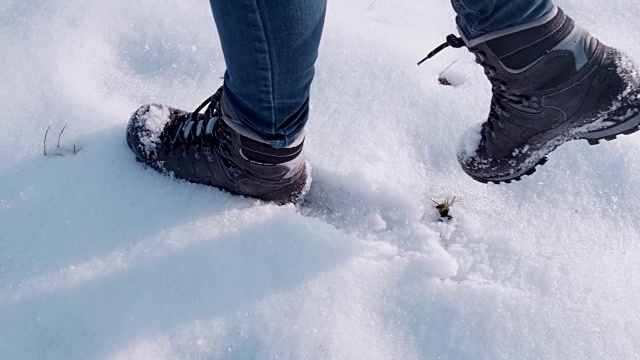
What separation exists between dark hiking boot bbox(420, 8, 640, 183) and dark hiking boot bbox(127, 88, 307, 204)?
1.43 feet

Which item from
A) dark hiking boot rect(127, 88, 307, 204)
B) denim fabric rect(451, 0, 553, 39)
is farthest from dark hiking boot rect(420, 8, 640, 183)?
dark hiking boot rect(127, 88, 307, 204)

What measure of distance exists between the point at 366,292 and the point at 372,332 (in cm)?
9

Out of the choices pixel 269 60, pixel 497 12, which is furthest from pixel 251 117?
pixel 497 12

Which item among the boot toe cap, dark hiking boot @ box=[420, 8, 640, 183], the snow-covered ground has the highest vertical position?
dark hiking boot @ box=[420, 8, 640, 183]

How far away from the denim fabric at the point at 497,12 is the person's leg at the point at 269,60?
262 mm

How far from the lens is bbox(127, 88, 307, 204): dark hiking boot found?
3.99 ft

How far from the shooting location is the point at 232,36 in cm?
86

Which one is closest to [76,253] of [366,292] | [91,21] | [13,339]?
[13,339]

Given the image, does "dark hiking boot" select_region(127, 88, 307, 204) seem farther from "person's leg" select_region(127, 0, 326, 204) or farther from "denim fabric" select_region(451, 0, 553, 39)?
"denim fabric" select_region(451, 0, 553, 39)

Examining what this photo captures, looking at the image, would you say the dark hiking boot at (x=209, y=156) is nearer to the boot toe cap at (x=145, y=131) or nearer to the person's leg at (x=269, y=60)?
the boot toe cap at (x=145, y=131)

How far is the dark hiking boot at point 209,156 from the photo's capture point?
1215mm

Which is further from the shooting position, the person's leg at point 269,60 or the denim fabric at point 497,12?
the denim fabric at point 497,12

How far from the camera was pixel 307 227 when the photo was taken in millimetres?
1275

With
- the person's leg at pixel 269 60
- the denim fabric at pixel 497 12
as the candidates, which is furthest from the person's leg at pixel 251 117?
the denim fabric at pixel 497 12
